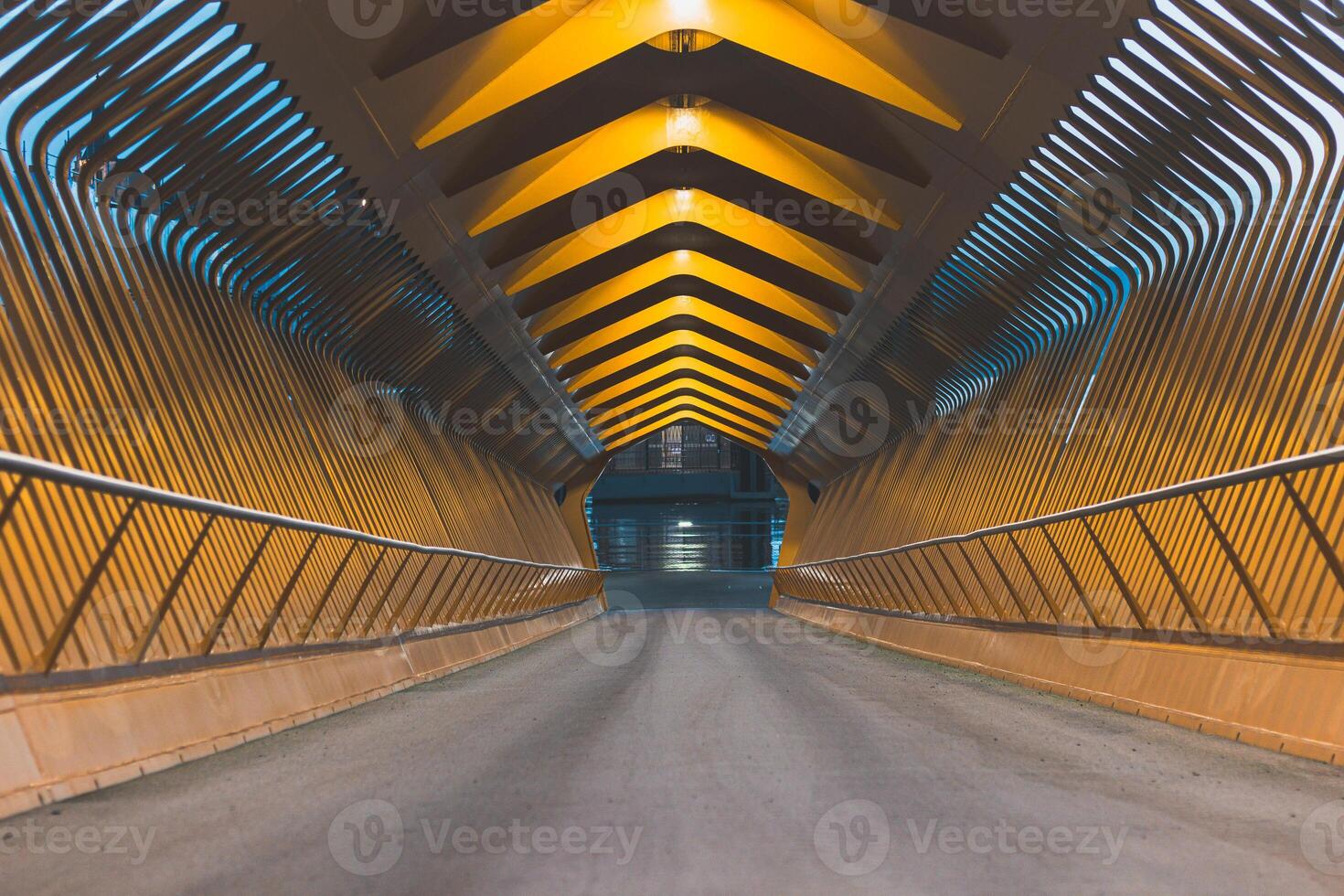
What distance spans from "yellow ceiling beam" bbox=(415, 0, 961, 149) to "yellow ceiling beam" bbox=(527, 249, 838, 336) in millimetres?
9626

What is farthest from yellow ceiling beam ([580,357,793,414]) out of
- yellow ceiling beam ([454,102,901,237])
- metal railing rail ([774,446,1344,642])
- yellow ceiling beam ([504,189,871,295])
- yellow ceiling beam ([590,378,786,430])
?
metal railing rail ([774,446,1344,642])

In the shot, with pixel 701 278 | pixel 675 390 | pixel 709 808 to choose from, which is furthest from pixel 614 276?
pixel 709 808

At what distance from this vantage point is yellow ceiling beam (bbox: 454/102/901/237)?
16.9m

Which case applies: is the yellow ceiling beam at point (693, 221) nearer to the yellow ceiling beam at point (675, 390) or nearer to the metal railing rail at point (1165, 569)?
the metal railing rail at point (1165, 569)

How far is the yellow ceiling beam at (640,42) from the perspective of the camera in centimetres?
1302

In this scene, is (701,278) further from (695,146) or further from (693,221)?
(695,146)

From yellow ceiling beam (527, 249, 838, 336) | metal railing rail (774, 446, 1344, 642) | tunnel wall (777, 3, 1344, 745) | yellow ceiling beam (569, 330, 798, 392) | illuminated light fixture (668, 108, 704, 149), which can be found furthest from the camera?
yellow ceiling beam (569, 330, 798, 392)

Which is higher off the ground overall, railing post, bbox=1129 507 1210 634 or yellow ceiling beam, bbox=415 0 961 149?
yellow ceiling beam, bbox=415 0 961 149

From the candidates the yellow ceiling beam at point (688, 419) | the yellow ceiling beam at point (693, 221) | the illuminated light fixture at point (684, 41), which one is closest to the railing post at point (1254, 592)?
the illuminated light fixture at point (684, 41)

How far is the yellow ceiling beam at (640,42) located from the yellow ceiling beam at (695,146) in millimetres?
2917

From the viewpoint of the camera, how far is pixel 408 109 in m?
12.6

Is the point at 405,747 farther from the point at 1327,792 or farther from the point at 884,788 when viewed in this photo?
the point at 1327,792

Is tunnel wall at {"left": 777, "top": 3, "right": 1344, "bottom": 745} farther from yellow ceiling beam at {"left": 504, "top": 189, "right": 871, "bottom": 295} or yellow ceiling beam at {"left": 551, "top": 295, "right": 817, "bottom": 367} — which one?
yellow ceiling beam at {"left": 551, "top": 295, "right": 817, "bottom": 367}

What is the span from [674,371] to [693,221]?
13.7 metres
